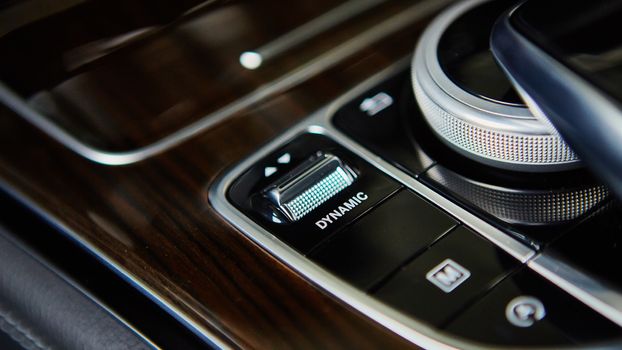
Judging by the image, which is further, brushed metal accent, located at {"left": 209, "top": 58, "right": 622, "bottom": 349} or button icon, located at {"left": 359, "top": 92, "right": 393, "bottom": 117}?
button icon, located at {"left": 359, "top": 92, "right": 393, "bottom": 117}

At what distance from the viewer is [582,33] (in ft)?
1.22

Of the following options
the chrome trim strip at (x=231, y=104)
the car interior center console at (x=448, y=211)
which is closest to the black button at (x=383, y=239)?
the car interior center console at (x=448, y=211)

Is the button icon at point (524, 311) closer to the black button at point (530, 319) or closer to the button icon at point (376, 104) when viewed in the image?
the black button at point (530, 319)

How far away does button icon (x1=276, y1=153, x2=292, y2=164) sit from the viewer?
0.42 metres

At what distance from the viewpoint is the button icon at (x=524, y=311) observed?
34cm

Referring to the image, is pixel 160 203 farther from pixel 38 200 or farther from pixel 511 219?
pixel 511 219

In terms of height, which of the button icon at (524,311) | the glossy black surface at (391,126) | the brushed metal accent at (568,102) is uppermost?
the glossy black surface at (391,126)

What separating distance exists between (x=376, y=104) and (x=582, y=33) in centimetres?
12

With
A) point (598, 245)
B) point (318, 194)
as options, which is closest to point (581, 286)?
point (598, 245)

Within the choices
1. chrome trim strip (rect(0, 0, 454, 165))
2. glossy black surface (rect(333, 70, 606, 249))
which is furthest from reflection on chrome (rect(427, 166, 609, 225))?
chrome trim strip (rect(0, 0, 454, 165))

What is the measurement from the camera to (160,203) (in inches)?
16.4

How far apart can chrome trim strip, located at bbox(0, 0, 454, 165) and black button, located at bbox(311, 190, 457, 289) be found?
113mm

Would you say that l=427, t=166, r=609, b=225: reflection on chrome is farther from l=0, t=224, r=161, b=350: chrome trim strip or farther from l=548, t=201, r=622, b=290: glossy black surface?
l=0, t=224, r=161, b=350: chrome trim strip

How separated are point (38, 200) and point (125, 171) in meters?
0.05
